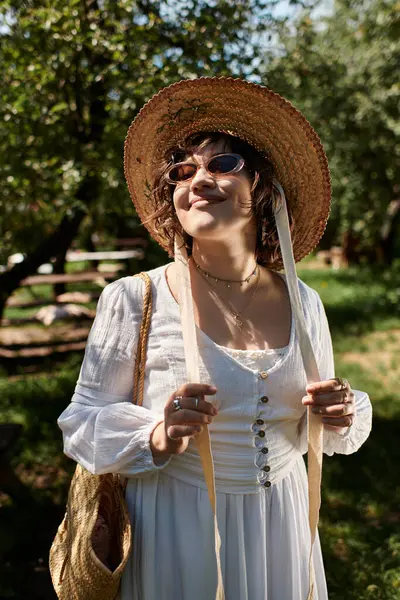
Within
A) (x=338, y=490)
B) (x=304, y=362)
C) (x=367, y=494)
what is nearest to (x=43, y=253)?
(x=338, y=490)

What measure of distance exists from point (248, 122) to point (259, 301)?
52 centimetres

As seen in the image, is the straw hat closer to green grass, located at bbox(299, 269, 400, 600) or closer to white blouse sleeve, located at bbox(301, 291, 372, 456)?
white blouse sleeve, located at bbox(301, 291, 372, 456)

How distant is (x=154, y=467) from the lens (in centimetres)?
154

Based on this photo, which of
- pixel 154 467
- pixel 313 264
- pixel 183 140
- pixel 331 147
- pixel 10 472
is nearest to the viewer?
pixel 154 467

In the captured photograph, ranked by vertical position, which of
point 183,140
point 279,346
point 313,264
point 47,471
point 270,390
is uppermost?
point 313,264

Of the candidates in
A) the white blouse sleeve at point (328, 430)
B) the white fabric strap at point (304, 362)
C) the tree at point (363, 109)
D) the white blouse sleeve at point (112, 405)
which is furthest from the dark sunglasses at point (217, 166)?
the tree at point (363, 109)

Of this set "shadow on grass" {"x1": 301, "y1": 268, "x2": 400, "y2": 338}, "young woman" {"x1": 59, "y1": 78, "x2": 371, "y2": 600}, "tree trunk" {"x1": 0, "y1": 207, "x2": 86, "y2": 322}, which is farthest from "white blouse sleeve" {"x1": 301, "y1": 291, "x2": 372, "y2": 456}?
"shadow on grass" {"x1": 301, "y1": 268, "x2": 400, "y2": 338}

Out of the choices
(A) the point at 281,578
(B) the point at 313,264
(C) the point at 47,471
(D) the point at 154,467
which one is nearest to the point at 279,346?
(D) the point at 154,467

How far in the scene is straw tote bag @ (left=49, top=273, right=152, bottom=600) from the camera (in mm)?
1489

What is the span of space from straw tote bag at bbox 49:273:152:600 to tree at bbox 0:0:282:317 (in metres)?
2.24

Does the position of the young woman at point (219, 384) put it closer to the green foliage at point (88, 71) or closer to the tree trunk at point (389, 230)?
the green foliage at point (88, 71)

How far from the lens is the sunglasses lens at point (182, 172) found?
1.68 meters

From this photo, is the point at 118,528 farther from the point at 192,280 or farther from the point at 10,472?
the point at 10,472

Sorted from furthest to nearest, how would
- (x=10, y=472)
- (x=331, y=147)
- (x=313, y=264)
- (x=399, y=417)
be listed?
(x=313, y=264), (x=331, y=147), (x=399, y=417), (x=10, y=472)
